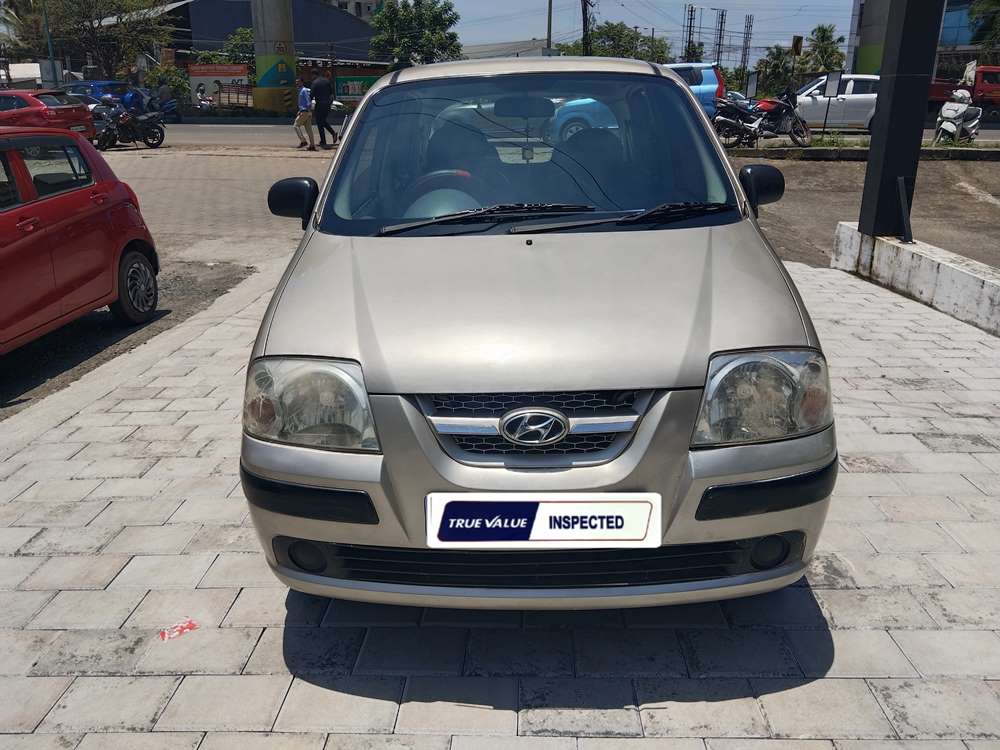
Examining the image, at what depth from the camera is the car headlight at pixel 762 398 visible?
7.75 feet

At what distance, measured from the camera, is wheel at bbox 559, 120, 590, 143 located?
11.7 feet

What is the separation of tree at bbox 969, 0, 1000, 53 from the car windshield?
44974 mm

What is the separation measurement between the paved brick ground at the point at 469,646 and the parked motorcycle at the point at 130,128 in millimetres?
19777

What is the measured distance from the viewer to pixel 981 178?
549 inches

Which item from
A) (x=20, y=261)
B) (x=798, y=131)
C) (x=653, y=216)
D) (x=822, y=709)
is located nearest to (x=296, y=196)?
(x=653, y=216)

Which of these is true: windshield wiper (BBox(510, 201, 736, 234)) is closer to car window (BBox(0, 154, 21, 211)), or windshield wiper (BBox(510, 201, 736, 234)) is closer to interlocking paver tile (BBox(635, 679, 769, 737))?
interlocking paver tile (BBox(635, 679, 769, 737))

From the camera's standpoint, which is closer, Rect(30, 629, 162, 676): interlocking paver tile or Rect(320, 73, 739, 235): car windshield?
Rect(30, 629, 162, 676): interlocking paver tile

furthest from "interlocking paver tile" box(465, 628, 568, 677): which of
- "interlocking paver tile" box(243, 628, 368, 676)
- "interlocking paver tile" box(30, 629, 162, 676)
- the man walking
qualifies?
the man walking

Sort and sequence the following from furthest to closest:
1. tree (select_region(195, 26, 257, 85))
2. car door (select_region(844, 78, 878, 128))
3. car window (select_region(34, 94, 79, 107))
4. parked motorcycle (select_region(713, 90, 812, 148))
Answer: tree (select_region(195, 26, 257, 85)) → car door (select_region(844, 78, 878, 128)) → car window (select_region(34, 94, 79, 107)) → parked motorcycle (select_region(713, 90, 812, 148))

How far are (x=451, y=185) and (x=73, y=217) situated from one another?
3902 millimetres

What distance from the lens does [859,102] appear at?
2277 centimetres

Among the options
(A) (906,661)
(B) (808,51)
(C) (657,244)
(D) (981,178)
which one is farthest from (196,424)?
(B) (808,51)

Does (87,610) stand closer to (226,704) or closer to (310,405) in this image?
(226,704)

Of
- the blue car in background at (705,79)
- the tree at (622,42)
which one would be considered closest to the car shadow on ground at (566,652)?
the blue car in background at (705,79)
